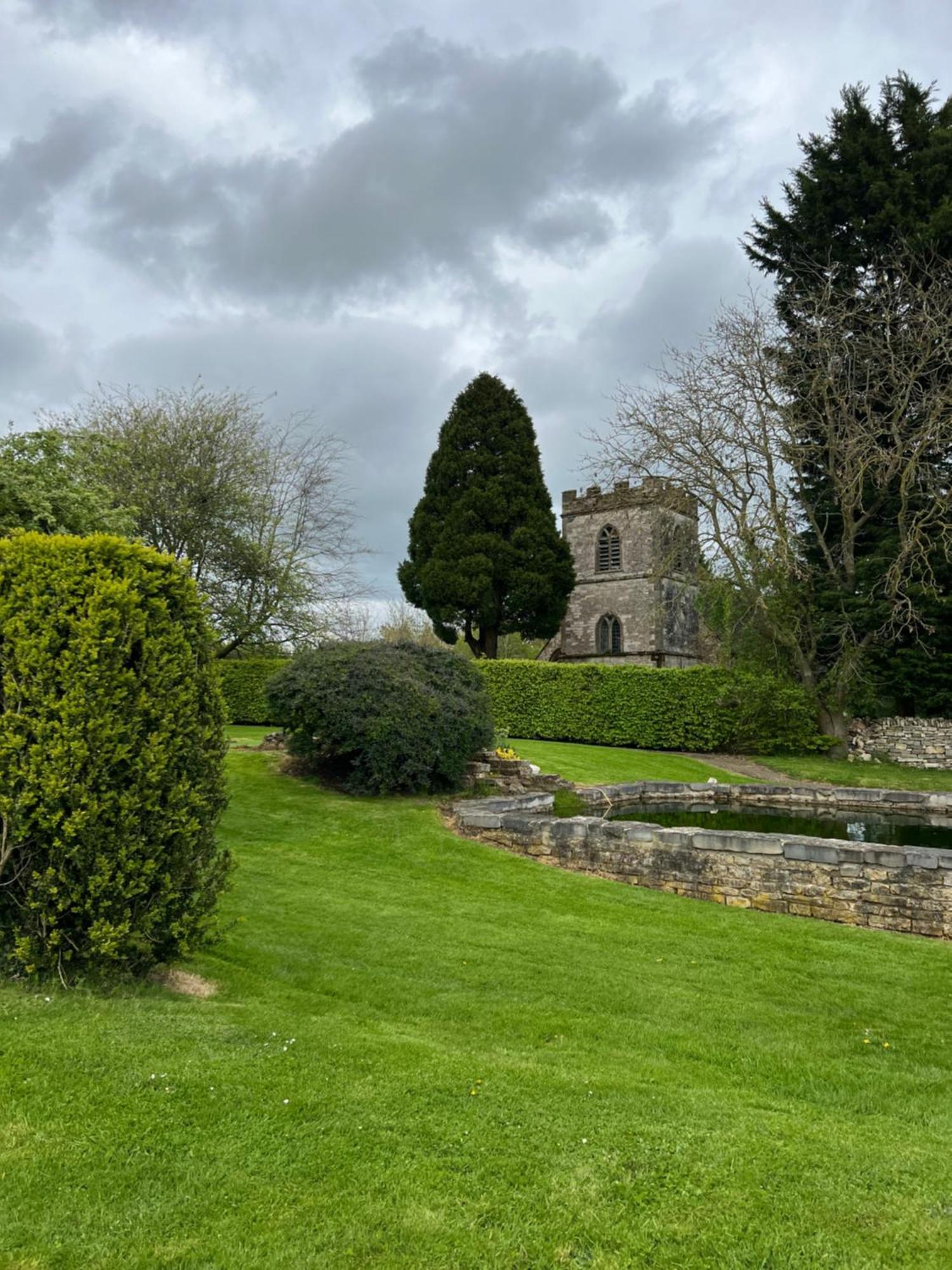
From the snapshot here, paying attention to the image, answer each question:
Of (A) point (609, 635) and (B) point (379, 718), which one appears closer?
(B) point (379, 718)

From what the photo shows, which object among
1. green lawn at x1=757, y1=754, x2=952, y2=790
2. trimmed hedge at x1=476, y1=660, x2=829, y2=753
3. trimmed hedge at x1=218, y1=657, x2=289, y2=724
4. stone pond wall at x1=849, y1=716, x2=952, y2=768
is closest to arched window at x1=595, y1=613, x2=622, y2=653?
trimmed hedge at x1=476, y1=660, x2=829, y2=753

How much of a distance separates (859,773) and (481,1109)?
18060 millimetres

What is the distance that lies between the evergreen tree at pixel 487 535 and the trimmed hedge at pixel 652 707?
7.72m

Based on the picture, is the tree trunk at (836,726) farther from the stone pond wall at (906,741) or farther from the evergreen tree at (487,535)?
the evergreen tree at (487,535)

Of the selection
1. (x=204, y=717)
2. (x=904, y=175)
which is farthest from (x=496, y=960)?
(x=904, y=175)

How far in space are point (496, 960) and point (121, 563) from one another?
379 centimetres

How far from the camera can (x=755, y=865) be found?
8.48 m

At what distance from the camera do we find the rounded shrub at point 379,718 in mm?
11586

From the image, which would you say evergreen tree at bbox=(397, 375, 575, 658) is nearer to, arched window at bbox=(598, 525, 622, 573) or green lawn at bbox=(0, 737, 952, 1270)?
arched window at bbox=(598, 525, 622, 573)

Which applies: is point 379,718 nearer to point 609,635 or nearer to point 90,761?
point 90,761

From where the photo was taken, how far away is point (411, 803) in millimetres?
11617

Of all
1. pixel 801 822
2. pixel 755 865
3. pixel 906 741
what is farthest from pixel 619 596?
pixel 755 865

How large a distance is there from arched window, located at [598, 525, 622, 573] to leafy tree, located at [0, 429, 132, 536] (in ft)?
87.8

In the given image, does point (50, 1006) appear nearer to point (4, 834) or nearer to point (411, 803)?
point (4, 834)
